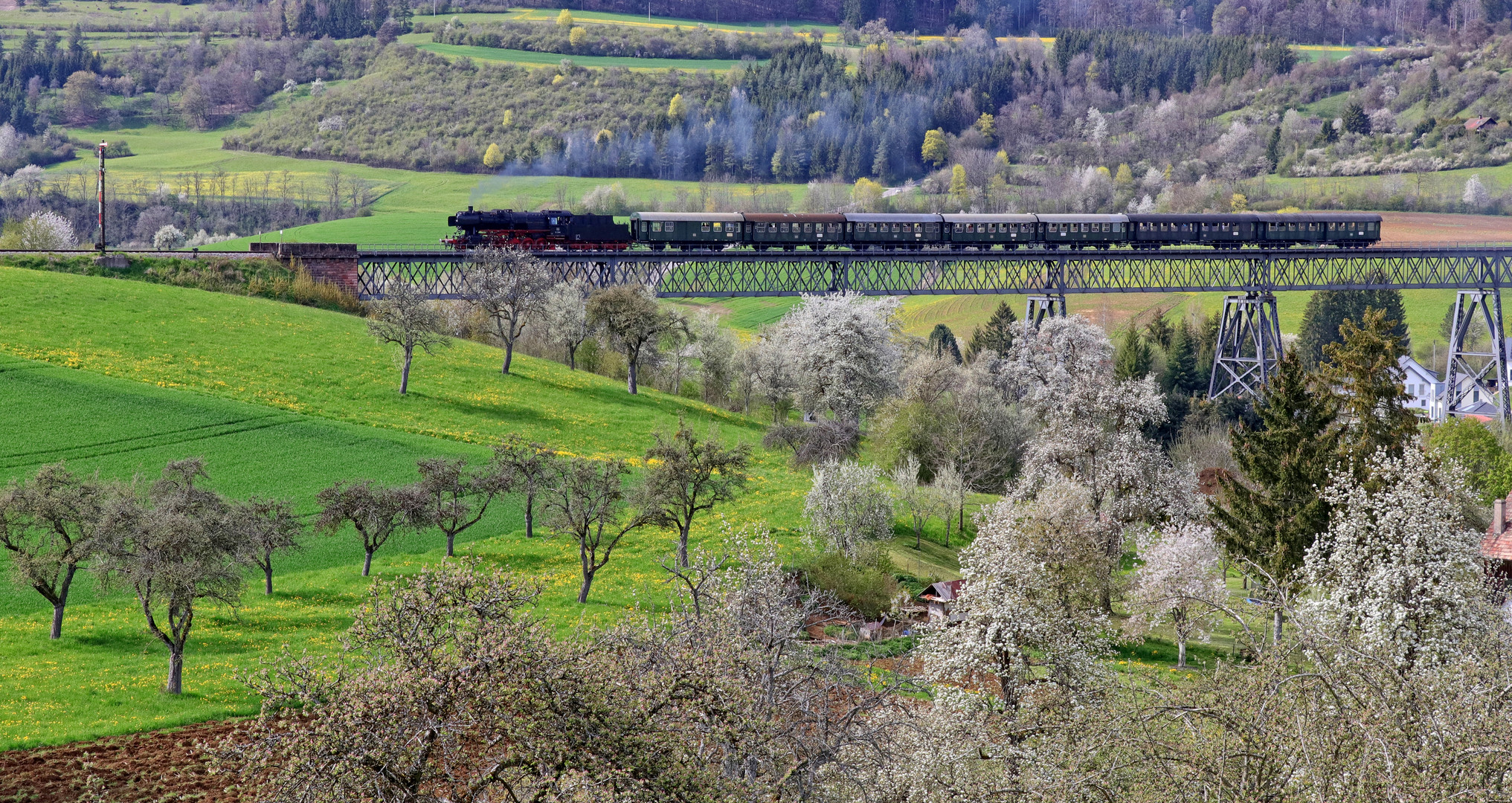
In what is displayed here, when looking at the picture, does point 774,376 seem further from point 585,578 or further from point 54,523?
point 54,523

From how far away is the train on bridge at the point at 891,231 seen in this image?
254ft

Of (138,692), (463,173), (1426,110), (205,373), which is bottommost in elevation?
(138,692)

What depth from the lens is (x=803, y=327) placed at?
72062 millimetres

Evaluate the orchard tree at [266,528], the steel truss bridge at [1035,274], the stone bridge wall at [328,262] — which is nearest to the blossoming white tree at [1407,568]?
the orchard tree at [266,528]

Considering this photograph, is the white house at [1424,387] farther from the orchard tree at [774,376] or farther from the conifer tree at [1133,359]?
the orchard tree at [774,376]

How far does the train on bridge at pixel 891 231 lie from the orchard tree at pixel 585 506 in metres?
34.6

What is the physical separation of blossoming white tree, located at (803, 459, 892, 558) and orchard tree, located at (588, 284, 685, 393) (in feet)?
72.4

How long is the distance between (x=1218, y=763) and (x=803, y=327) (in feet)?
195

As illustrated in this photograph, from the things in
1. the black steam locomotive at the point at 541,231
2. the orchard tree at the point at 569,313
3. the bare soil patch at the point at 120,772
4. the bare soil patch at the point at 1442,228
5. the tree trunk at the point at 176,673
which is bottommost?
the bare soil patch at the point at 120,772

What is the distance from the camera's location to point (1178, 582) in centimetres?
4138

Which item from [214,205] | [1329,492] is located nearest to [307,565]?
[1329,492]

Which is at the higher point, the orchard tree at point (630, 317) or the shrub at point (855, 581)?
the orchard tree at point (630, 317)

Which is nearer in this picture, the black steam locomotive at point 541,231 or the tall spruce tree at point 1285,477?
the tall spruce tree at point 1285,477

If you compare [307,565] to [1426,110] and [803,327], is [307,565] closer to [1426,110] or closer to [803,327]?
[803,327]
